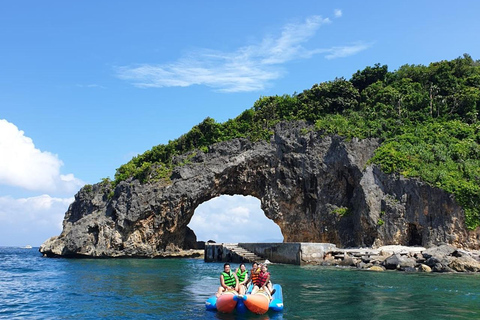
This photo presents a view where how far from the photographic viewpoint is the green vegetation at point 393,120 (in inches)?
1730

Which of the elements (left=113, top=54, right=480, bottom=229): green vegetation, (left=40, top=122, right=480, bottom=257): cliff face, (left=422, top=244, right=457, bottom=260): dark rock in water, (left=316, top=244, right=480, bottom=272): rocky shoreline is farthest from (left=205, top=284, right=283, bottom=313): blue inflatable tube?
(left=40, top=122, right=480, bottom=257): cliff face

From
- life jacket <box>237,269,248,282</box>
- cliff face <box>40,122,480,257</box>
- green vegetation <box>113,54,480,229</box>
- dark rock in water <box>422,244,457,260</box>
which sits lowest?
life jacket <box>237,269,248,282</box>

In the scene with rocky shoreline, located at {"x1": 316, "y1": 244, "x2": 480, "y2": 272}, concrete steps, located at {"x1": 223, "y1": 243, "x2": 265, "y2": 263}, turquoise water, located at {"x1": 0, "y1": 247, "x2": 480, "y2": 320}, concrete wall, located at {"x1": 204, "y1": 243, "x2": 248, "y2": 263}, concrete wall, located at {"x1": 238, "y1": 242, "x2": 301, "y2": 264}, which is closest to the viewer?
turquoise water, located at {"x1": 0, "y1": 247, "x2": 480, "y2": 320}

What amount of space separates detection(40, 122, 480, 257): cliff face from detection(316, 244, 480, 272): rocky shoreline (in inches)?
319

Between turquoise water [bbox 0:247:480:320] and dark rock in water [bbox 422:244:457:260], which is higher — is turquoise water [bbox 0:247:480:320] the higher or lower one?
the lower one

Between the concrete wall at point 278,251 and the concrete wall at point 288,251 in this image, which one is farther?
the concrete wall at point 278,251

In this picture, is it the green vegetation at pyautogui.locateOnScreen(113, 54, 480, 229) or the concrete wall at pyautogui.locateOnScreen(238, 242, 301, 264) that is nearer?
the concrete wall at pyautogui.locateOnScreen(238, 242, 301, 264)

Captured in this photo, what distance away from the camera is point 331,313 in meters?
16.4

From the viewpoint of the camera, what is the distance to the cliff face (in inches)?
1917

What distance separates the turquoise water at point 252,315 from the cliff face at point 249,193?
18.3 meters

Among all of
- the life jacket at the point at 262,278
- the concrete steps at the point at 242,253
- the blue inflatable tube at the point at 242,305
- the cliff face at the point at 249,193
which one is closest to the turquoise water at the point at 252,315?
the blue inflatable tube at the point at 242,305

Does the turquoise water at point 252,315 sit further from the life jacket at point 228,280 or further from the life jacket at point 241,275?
the life jacket at point 241,275

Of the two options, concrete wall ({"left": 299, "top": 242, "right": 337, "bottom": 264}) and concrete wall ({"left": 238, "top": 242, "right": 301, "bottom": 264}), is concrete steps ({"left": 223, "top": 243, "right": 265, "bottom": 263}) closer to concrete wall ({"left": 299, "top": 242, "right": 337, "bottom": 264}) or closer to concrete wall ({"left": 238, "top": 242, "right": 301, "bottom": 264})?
concrete wall ({"left": 238, "top": 242, "right": 301, "bottom": 264})

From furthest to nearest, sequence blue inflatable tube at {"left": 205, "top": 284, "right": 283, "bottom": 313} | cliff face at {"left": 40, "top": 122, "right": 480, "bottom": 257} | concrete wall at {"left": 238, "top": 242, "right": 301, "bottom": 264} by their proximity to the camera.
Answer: cliff face at {"left": 40, "top": 122, "right": 480, "bottom": 257} → concrete wall at {"left": 238, "top": 242, "right": 301, "bottom": 264} → blue inflatable tube at {"left": 205, "top": 284, "right": 283, "bottom": 313}
